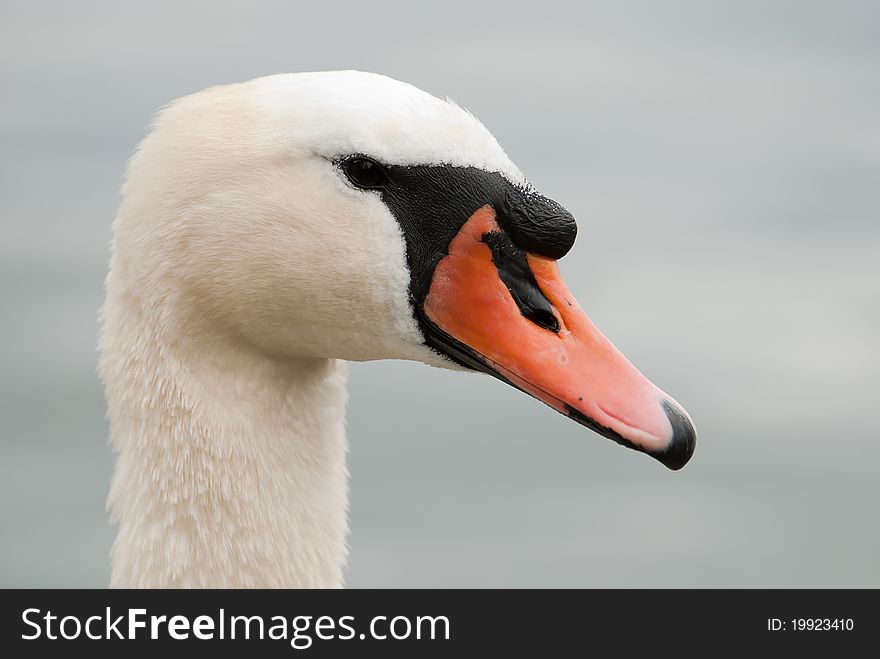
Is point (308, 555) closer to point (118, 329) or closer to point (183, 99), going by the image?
point (118, 329)

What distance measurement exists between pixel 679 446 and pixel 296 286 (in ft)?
3.93

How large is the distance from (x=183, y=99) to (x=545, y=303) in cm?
128

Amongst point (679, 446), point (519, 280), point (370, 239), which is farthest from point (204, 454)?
point (679, 446)

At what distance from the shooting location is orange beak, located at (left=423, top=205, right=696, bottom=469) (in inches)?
140

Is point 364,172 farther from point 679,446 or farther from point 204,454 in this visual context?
point 679,446

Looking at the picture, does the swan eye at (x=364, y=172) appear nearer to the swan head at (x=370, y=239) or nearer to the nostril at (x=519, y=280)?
the swan head at (x=370, y=239)

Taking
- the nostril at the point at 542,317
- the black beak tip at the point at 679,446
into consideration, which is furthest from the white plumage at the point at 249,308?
the black beak tip at the point at 679,446

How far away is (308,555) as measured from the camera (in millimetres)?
3936

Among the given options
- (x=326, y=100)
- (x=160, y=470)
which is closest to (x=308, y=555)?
(x=160, y=470)

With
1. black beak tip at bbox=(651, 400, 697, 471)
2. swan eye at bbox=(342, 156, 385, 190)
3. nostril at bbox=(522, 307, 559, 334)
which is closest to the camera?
black beak tip at bbox=(651, 400, 697, 471)

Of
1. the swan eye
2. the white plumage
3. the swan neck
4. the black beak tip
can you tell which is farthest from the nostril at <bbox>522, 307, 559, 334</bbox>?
the swan neck

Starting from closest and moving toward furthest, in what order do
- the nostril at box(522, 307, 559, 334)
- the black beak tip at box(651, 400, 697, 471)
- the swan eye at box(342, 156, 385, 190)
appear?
the black beak tip at box(651, 400, 697, 471) < the swan eye at box(342, 156, 385, 190) < the nostril at box(522, 307, 559, 334)

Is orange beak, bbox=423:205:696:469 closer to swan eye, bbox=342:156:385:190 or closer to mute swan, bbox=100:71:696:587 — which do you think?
mute swan, bbox=100:71:696:587

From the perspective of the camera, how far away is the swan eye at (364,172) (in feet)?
11.6
